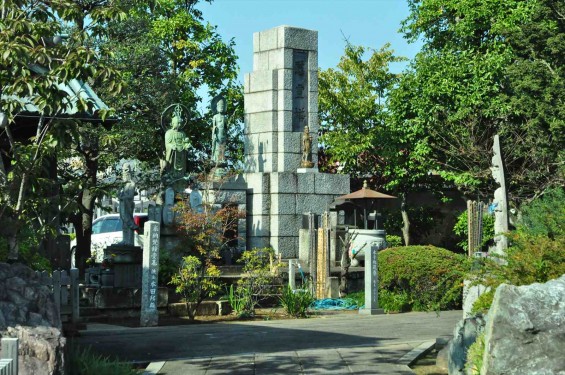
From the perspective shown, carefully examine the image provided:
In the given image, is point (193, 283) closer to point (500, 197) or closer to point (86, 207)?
point (500, 197)

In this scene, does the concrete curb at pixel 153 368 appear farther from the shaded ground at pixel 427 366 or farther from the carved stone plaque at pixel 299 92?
the carved stone plaque at pixel 299 92

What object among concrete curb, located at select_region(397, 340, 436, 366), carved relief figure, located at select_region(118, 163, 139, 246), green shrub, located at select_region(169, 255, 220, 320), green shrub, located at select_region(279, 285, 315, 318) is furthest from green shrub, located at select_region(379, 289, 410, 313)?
carved relief figure, located at select_region(118, 163, 139, 246)

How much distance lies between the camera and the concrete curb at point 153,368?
1280 centimetres

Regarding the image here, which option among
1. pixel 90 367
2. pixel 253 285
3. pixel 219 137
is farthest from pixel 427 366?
pixel 219 137

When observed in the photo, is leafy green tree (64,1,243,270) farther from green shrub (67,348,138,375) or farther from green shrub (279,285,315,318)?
green shrub (67,348,138,375)

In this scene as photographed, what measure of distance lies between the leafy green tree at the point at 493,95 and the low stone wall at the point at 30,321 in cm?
2698

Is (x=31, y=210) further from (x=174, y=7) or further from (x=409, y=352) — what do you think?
(x=174, y=7)

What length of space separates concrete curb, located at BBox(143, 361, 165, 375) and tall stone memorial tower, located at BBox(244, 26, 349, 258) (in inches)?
611

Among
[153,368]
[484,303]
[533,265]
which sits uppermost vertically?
[533,265]

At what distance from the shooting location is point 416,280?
73.2 ft

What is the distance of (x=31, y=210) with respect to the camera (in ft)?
43.9

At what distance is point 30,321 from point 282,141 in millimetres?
20269

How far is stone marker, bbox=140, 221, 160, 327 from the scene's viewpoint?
1911 centimetres

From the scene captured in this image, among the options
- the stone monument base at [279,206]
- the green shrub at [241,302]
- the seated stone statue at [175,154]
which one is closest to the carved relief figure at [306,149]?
the stone monument base at [279,206]
